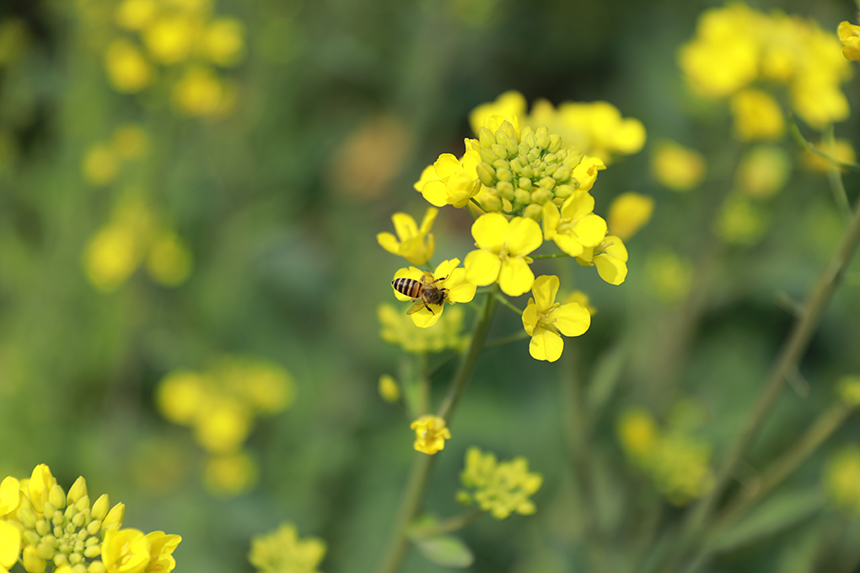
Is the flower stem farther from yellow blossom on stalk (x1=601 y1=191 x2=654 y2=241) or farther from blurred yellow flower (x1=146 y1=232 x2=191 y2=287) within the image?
blurred yellow flower (x1=146 y1=232 x2=191 y2=287)

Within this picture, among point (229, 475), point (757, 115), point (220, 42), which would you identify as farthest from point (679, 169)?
point (229, 475)

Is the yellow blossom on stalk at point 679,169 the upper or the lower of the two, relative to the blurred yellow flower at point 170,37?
lower

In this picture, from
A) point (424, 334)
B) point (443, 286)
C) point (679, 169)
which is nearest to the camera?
point (443, 286)

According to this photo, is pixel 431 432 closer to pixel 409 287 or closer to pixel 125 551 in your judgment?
pixel 409 287

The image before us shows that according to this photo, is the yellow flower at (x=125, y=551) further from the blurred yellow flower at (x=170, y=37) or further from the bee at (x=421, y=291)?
the blurred yellow flower at (x=170, y=37)

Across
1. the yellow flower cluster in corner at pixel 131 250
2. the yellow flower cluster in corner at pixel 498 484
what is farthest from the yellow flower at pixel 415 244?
the yellow flower cluster in corner at pixel 131 250

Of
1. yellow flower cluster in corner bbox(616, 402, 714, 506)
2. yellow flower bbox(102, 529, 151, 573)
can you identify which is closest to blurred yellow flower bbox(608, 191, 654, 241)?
yellow flower cluster in corner bbox(616, 402, 714, 506)
